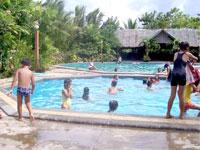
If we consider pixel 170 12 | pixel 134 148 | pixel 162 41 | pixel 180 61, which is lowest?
pixel 134 148

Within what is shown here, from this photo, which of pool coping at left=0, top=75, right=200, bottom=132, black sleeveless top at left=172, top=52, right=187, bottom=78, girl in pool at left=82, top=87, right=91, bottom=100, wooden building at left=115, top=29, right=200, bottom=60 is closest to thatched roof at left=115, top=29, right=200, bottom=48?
wooden building at left=115, top=29, right=200, bottom=60

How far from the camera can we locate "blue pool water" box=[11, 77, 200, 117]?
9180mm

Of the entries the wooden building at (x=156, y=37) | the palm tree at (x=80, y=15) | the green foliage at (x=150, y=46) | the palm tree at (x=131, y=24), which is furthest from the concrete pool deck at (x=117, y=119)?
the palm tree at (x=131, y=24)

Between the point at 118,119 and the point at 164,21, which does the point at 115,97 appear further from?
the point at 164,21

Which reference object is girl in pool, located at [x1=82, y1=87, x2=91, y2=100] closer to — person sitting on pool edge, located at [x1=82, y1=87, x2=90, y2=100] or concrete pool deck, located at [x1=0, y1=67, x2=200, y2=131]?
person sitting on pool edge, located at [x1=82, y1=87, x2=90, y2=100]

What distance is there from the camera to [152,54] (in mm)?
36250

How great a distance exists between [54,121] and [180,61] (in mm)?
2645

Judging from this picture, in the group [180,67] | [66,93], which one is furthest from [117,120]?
[66,93]

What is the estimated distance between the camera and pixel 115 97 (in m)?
10.6

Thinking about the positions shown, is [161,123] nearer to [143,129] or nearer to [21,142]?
[143,129]

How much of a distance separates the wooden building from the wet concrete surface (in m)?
→ 31.6

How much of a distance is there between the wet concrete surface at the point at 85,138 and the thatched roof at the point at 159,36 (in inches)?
1246

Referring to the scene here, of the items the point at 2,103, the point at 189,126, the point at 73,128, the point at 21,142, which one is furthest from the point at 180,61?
the point at 2,103

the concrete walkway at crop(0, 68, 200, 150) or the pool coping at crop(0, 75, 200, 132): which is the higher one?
the pool coping at crop(0, 75, 200, 132)
